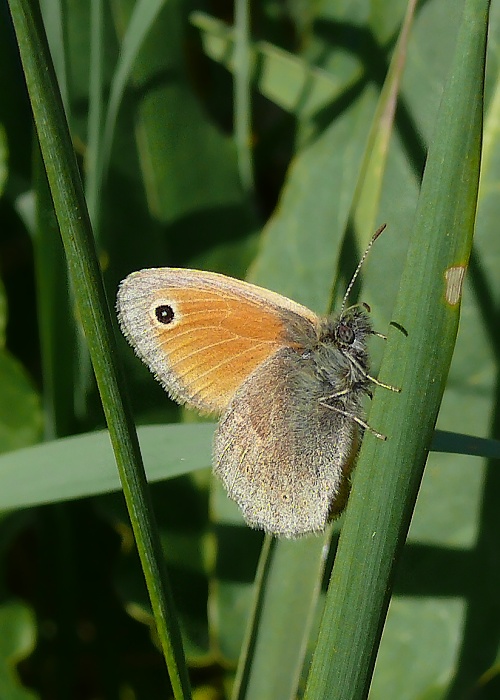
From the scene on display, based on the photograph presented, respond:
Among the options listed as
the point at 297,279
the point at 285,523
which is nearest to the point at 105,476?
the point at 285,523

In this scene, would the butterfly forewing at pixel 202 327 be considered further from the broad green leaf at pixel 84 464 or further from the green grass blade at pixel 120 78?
the green grass blade at pixel 120 78

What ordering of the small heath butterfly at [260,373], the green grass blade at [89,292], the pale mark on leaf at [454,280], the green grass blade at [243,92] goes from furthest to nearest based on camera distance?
the green grass blade at [243,92], the small heath butterfly at [260,373], the pale mark on leaf at [454,280], the green grass blade at [89,292]

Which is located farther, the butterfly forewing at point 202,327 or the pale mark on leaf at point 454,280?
the butterfly forewing at point 202,327

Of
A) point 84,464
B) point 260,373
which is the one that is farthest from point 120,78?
point 84,464

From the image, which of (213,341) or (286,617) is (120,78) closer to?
(213,341)

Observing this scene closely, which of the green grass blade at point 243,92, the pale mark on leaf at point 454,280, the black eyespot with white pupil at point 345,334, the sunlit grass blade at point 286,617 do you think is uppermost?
the green grass blade at point 243,92

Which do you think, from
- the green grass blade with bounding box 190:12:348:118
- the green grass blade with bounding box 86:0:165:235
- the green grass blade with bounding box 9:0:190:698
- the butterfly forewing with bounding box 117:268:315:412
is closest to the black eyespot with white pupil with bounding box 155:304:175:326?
the butterfly forewing with bounding box 117:268:315:412

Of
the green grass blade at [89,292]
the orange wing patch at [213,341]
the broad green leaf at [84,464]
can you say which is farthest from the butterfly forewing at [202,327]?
the green grass blade at [89,292]

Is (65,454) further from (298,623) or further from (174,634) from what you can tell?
(298,623)
